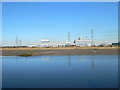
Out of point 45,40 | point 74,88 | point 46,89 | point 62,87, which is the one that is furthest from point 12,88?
point 45,40

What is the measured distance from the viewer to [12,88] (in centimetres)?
572

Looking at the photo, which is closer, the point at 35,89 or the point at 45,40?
the point at 35,89

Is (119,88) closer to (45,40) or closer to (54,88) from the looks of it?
(54,88)

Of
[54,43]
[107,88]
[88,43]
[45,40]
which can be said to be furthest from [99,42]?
[107,88]

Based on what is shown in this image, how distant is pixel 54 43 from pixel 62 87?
93.5 meters

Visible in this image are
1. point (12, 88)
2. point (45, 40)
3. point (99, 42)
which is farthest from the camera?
point (45, 40)

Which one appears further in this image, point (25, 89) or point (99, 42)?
point (99, 42)

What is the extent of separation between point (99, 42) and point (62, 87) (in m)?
94.4

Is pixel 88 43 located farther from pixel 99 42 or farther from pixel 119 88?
pixel 119 88

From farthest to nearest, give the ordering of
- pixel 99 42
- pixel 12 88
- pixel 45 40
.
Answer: pixel 45 40 → pixel 99 42 → pixel 12 88

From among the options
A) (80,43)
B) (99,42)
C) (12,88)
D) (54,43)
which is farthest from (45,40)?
(12,88)

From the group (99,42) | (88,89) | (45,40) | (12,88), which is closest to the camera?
(88,89)

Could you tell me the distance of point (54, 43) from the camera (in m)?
99.1

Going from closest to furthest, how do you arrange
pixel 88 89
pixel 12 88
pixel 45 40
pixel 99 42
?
pixel 88 89 < pixel 12 88 < pixel 99 42 < pixel 45 40
